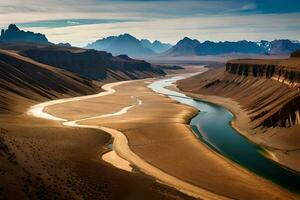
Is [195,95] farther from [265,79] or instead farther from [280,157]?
[280,157]

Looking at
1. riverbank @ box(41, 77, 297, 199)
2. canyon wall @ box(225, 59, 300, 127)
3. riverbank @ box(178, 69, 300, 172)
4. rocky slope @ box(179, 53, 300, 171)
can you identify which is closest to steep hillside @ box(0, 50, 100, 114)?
riverbank @ box(41, 77, 297, 199)

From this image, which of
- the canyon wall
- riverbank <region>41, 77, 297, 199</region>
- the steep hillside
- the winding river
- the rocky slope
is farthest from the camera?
the steep hillside

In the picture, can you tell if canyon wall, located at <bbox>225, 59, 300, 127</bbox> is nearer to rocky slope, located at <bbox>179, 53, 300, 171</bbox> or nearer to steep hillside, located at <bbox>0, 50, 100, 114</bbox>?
rocky slope, located at <bbox>179, 53, 300, 171</bbox>

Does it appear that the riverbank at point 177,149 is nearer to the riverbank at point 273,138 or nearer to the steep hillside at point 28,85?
the riverbank at point 273,138

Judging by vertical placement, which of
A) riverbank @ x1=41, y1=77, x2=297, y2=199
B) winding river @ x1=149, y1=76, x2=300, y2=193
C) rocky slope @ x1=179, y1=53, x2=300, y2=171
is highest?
rocky slope @ x1=179, y1=53, x2=300, y2=171

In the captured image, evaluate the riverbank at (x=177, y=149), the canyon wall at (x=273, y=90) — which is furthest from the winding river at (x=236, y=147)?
the canyon wall at (x=273, y=90)

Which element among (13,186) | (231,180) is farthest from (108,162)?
(13,186)
